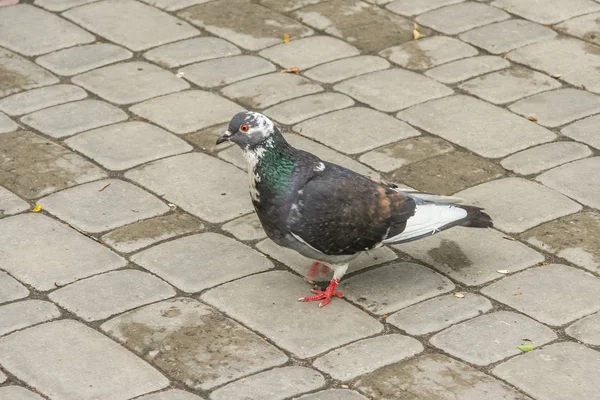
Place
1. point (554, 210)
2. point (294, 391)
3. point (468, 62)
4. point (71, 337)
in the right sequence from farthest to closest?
1. point (468, 62)
2. point (554, 210)
3. point (71, 337)
4. point (294, 391)

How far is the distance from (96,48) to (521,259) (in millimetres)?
3194

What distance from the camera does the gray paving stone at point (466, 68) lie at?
669cm

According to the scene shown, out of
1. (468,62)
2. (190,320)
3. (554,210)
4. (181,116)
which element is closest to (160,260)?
(190,320)

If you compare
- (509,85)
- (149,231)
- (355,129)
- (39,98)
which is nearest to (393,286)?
(149,231)

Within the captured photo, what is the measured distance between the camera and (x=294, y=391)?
13.9 ft

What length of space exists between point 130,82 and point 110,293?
210 cm

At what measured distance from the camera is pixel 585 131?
612 cm

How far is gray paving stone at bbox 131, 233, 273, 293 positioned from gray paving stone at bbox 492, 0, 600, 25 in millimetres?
3193

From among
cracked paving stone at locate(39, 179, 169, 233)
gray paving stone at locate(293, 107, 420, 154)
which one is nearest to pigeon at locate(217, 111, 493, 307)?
cracked paving stone at locate(39, 179, 169, 233)

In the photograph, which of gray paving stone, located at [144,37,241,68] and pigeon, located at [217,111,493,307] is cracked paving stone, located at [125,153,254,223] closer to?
pigeon, located at [217,111,493,307]

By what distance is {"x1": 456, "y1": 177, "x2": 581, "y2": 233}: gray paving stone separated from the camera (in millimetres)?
5375

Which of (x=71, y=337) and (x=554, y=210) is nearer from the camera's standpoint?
(x=71, y=337)

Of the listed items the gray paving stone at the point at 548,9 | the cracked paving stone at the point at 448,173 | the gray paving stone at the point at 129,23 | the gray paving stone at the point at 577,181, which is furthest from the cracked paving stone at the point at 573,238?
the gray paving stone at the point at 129,23

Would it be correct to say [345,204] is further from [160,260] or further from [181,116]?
[181,116]
